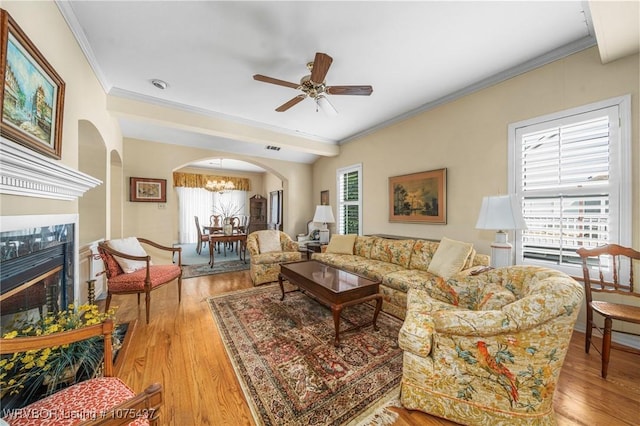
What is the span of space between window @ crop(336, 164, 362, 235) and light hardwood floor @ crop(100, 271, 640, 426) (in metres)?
3.30

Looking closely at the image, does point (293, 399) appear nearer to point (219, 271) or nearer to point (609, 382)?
point (609, 382)

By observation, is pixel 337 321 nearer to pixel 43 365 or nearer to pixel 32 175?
pixel 43 365

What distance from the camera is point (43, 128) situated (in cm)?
151

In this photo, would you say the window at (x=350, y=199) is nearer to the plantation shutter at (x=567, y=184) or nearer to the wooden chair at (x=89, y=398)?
the plantation shutter at (x=567, y=184)

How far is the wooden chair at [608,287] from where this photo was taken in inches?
A: 65.6

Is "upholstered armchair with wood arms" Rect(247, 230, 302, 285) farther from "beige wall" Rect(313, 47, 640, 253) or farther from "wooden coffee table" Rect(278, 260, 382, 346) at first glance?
"beige wall" Rect(313, 47, 640, 253)

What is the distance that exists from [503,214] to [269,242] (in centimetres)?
334

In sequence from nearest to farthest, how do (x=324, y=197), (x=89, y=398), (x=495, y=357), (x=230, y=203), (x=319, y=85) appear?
(x=89, y=398), (x=495, y=357), (x=319, y=85), (x=324, y=197), (x=230, y=203)

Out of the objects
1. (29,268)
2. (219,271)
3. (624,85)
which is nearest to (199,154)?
(219,271)

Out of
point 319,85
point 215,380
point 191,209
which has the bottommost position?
point 215,380

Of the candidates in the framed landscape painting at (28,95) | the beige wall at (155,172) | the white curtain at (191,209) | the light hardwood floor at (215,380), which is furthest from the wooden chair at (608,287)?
the white curtain at (191,209)

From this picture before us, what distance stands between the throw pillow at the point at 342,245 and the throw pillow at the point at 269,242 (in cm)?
92

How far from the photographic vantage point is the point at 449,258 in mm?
2648

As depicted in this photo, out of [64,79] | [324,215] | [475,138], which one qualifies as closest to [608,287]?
[475,138]
